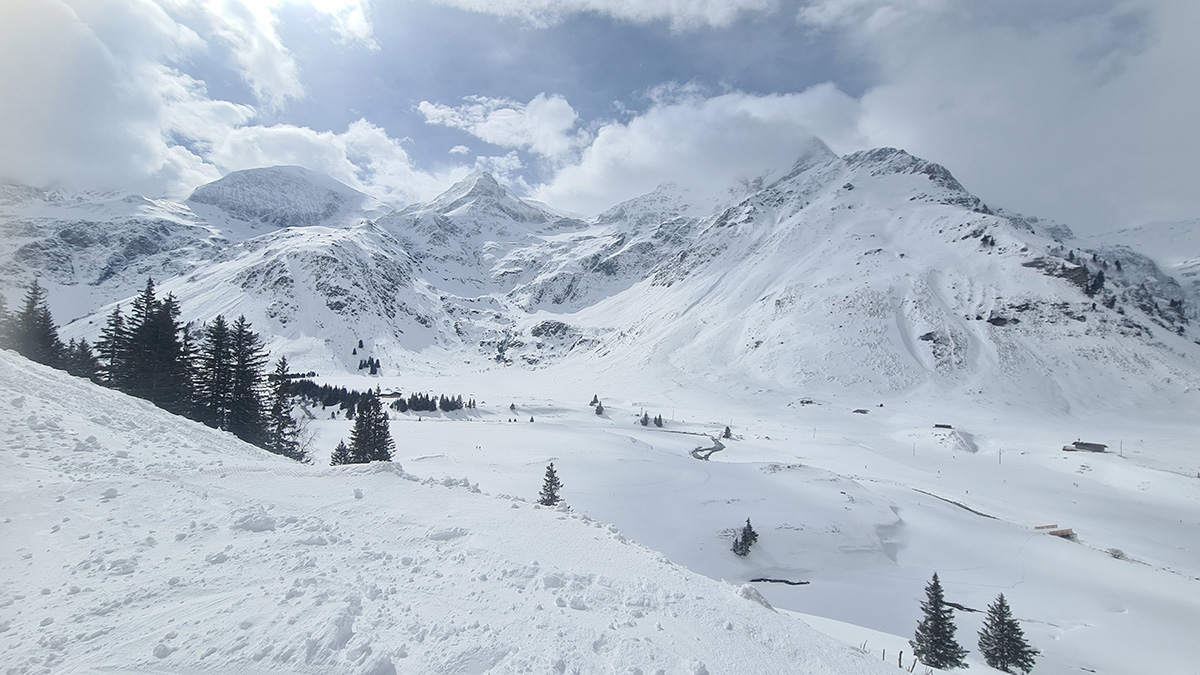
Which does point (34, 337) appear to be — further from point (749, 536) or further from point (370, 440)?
point (749, 536)

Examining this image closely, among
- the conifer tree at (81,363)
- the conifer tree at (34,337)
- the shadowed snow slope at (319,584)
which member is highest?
the conifer tree at (34,337)

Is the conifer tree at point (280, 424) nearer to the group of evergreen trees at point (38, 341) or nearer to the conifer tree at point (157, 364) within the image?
the conifer tree at point (157, 364)

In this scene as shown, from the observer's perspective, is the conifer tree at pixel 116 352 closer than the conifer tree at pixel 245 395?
Yes

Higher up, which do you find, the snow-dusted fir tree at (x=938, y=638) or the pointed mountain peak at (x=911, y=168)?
the pointed mountain peak at (x=911, y=168)

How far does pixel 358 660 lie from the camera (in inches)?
209

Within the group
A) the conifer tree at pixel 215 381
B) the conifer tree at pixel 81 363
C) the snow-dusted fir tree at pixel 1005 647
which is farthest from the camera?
the conifer tree at pixel 81 363

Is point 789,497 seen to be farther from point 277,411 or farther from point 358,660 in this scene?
point 277,411

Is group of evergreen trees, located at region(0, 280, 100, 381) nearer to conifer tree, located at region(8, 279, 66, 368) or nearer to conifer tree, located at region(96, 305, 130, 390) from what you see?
conifer tree, located at region(8, 279, 66, 368)

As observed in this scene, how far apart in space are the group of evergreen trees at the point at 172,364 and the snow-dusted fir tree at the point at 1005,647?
3794cm

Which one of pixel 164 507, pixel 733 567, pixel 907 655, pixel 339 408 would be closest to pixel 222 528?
pixel 164 507

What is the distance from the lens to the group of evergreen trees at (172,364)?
3016cm

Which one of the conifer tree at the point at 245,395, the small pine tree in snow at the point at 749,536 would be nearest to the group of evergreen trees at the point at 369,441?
the conifer tree at the point at 245,395

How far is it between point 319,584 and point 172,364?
3372 cm

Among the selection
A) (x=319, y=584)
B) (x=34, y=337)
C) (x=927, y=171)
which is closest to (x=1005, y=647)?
A: (x=319, y=584)
